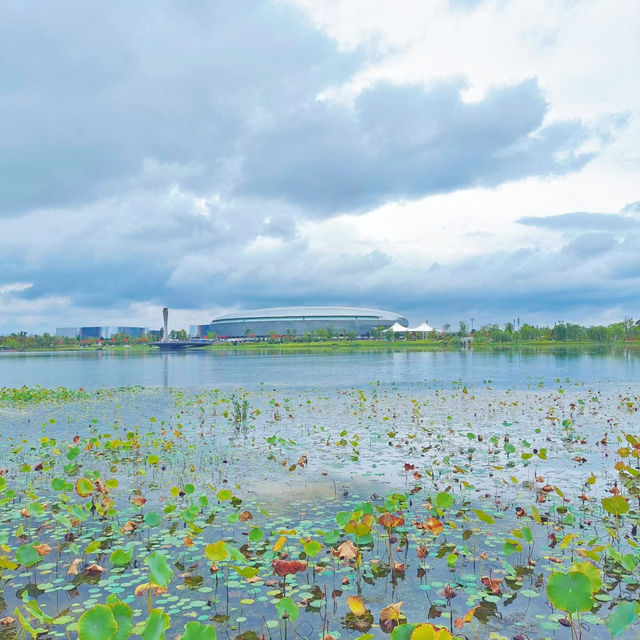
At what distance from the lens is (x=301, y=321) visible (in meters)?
155

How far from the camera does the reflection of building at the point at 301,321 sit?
15400 centimetres

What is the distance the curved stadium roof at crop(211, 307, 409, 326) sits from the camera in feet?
517

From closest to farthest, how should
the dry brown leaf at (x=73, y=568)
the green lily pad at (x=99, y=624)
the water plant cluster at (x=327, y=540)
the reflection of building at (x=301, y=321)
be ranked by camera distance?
the green lily pad at (x=99, y=624) < the water plant cluster at (x=327, y=540) < the dry brown leaf at (x=73, y=568) < the reflection of building at (x=301, y=321)

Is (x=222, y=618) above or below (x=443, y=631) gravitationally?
below

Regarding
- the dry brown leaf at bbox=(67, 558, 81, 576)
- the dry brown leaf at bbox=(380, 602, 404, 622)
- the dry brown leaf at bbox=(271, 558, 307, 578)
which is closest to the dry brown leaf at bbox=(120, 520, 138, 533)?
the dry brown leaf at bbox=(67, 558, 81, 576)

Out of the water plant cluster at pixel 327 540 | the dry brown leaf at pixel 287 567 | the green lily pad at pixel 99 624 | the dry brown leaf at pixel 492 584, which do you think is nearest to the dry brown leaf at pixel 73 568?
the water plant cluster at pixel 327 540

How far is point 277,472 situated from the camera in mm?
9086

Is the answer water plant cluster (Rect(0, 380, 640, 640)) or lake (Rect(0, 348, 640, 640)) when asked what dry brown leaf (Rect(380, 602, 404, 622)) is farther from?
lake (Rect(0, 348, 640, 640))

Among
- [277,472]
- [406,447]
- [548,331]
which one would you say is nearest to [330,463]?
[277,472]

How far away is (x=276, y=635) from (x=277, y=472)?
16.7 feet

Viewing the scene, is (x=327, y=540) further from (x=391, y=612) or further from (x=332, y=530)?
(x=391, y=612)

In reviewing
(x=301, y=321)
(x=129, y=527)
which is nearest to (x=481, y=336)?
(x=301, y=321)

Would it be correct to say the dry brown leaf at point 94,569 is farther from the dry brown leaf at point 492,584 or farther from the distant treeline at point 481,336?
the distant treeline at point 481,336

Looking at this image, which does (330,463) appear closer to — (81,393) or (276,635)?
(276,635)
